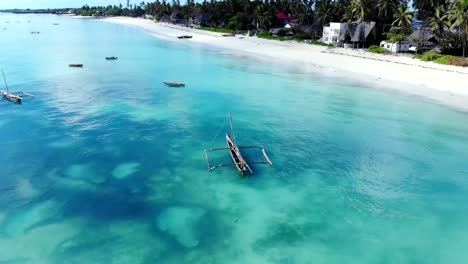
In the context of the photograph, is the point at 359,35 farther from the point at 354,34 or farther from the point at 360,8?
the point at 360,8

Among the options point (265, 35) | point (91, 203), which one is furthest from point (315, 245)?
point (265, 35)

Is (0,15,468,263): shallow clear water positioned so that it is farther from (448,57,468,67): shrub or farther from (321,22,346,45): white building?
(321,22,346,45): white building

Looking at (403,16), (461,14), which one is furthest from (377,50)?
(461,14)

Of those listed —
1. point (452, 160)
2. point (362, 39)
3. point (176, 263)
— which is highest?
point (362, 39)

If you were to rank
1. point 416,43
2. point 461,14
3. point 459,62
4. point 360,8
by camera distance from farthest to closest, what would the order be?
point 360,8 < point 416,43 < point 461,14 < point 459,62

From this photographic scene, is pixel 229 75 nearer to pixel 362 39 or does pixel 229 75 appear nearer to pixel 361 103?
pixel 361 103

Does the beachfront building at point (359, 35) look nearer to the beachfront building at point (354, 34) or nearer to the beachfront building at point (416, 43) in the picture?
the beachfront building at point (354, 34)
